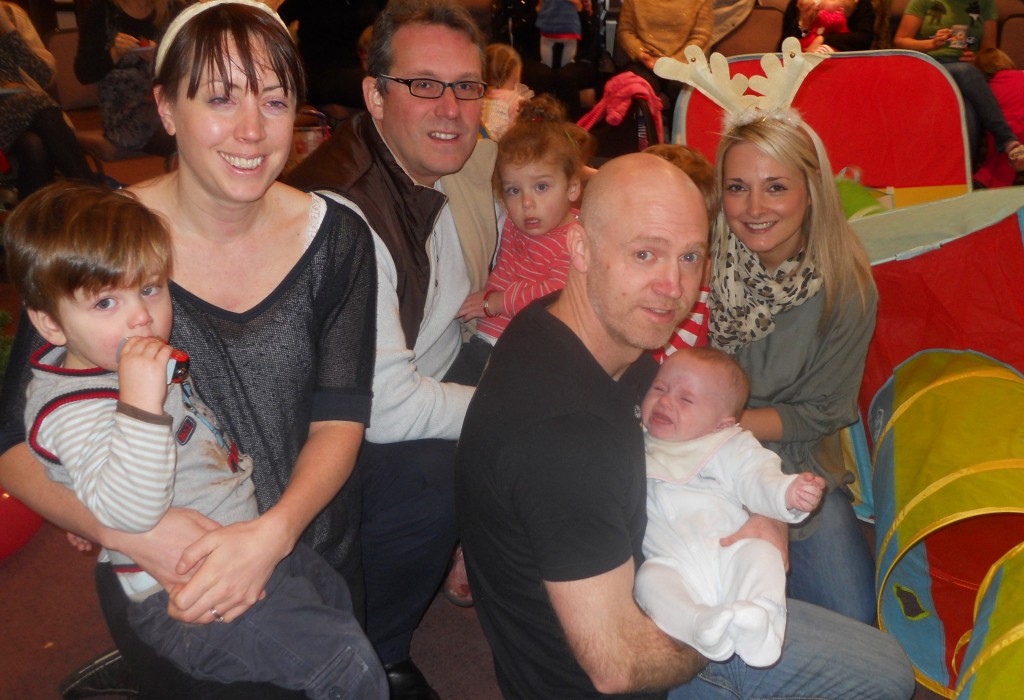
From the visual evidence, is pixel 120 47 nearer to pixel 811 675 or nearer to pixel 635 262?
pixel 635 262

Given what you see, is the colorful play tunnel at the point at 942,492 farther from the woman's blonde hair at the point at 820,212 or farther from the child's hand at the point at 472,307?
the child's hand at the point at 472,307

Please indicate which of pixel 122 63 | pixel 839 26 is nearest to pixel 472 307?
pixel 122 63

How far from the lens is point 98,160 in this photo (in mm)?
5586

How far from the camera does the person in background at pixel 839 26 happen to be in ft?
19.2

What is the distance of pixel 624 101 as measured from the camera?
486 cm

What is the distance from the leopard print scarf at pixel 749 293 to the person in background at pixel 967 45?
4.15 meters

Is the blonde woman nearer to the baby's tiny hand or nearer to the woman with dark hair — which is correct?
the woman with dark hair

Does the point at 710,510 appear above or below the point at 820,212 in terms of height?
below

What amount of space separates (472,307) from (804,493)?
4.03ft

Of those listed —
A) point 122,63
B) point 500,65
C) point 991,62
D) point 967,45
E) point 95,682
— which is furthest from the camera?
point 967,45

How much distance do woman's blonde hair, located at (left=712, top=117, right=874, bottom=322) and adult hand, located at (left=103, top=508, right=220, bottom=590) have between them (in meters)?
1.72

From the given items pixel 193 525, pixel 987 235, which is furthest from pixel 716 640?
pixel 987 235

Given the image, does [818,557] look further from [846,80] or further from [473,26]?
[846,80]

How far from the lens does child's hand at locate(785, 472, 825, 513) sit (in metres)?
1.65
